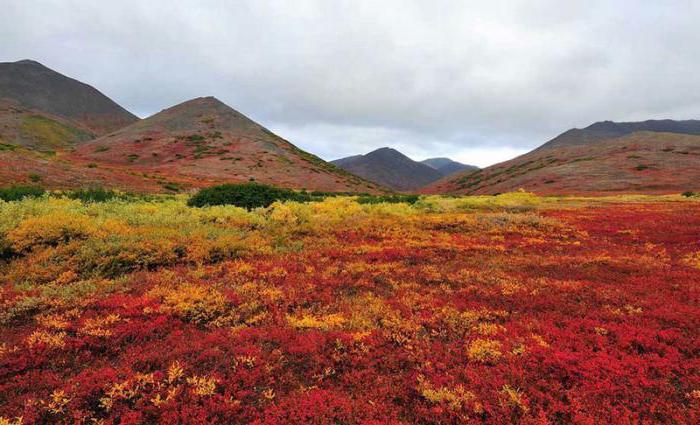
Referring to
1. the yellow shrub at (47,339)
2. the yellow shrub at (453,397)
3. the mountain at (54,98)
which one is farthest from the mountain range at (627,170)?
the mountain at (54,98)

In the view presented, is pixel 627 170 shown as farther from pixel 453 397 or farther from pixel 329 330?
pixel 453 397

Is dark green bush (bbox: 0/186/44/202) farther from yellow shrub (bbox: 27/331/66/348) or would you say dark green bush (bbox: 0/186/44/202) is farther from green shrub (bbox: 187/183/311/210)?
yellow shrub (bbox: 27/331/66/348)

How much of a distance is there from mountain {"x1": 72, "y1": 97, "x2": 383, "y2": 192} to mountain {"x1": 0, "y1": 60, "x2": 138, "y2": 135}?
78.3 meters

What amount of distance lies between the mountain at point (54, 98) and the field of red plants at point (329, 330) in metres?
190

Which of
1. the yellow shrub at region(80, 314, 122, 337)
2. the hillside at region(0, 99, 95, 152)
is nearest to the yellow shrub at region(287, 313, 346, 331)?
the yellow shrub at region(80, 314, 122, 337)

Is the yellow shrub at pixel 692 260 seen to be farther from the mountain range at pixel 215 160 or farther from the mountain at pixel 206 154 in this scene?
the mountain at pixel 206 154

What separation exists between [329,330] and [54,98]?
241094 mm

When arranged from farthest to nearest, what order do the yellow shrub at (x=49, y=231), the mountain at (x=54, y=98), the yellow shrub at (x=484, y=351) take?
the mountain at (x=54, y=98) → the yellow shrub at (x=49, y=231) → the yellow shrub at (x=484, y=351)

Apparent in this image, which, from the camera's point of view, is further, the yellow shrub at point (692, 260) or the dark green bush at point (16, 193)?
the dark green bush at point (16, 193)

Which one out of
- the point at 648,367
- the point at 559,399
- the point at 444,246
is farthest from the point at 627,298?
the point at 444,246

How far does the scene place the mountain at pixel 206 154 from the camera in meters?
74.8

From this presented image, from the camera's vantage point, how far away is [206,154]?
89.4 metres

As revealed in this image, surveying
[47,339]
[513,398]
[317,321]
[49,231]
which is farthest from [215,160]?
[513,398]

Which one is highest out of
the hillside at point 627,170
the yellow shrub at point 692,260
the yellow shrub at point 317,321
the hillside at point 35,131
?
the hillside at point 35,131
